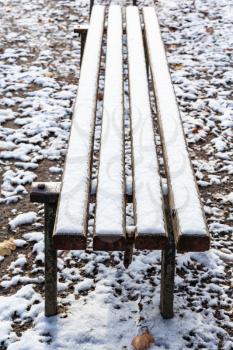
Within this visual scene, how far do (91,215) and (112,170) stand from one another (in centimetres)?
110

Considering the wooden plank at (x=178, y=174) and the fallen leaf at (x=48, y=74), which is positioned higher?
the wooden plank at (x=178, y=174)

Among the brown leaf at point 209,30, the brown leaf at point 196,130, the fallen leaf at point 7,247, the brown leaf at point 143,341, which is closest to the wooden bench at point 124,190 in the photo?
the brown leaf at point 143,341

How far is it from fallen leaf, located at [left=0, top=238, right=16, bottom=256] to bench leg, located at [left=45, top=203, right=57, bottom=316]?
64cm

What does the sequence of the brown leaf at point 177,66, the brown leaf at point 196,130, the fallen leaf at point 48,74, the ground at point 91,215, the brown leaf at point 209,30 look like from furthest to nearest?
1. the brown leaf at point 209,30
2. the brown leaf at point 177,66
3. the fallen leaf at point 48,74
4. the brown leaf at point 196,130
5. the ground at point 91,215

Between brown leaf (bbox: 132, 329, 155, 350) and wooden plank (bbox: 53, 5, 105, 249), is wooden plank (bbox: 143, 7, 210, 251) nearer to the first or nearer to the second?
wooden plank (bbox: 53, 5, 105, 249)

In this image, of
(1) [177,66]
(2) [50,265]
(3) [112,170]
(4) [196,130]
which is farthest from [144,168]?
(1) [177,66]

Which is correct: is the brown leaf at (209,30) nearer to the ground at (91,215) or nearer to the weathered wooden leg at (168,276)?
the ground at (91,215)

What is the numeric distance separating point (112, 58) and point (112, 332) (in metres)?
2.02

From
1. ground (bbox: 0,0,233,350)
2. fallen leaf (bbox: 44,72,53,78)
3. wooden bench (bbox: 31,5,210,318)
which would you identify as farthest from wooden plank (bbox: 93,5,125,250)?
fallen leaf (bbox: 44,72,53,78)

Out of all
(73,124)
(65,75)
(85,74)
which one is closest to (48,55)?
(65,75)

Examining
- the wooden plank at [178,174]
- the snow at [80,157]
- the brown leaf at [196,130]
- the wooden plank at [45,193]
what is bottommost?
the brown leaf at [196,130]

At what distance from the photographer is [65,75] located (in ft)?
18.1

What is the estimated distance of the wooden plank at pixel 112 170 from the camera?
6.39 feet

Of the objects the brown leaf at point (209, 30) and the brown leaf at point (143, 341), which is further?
the brown leaf at point (209, 30)
